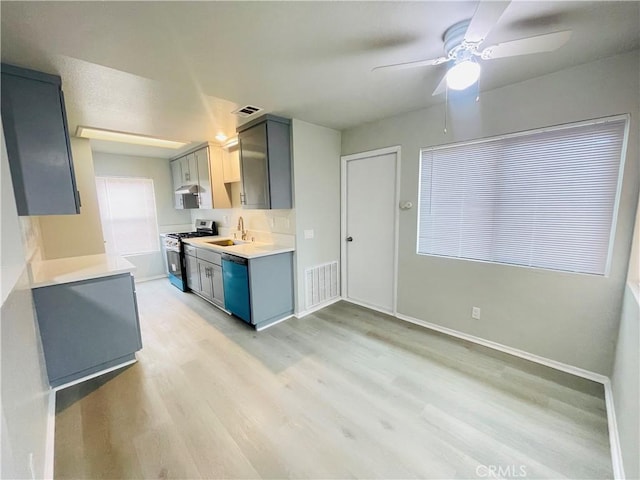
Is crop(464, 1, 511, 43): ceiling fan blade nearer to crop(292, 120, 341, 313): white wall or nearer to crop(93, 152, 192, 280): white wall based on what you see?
crop(292, 120, 341, 313): white wall

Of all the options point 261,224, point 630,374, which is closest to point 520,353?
point 630,374

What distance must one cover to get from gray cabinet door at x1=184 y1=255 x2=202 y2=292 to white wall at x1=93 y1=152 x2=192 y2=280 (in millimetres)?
1400

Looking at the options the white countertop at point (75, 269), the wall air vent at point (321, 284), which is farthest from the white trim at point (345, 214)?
the white countertop at point (75, 269)

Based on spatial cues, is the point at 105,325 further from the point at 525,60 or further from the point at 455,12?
the point at 525,60

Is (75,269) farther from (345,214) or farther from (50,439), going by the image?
(345,214)

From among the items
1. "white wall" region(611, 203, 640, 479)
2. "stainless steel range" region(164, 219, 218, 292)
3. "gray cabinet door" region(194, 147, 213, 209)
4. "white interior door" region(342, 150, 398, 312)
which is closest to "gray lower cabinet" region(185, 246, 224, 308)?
"stainless steel range" region(164, 219, 218, 292)

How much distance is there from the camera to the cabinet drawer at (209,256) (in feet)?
11.0

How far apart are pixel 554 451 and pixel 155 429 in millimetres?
2479

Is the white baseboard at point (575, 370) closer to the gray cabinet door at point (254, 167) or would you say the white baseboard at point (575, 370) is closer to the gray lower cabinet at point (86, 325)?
the gray cabinet door at point (254, 167)

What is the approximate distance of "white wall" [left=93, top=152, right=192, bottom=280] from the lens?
455 centimetres

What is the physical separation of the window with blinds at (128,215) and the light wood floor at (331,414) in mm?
3058

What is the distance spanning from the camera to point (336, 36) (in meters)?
1.52

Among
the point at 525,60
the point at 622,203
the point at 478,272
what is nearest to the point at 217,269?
the point at 478,272

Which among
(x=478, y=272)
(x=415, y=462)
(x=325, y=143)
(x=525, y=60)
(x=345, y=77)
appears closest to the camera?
(x=415, y=462)
